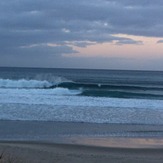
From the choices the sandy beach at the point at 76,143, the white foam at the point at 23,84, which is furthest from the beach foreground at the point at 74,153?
the white foam at the point at 23,84

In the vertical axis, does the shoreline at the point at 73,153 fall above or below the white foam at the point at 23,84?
below

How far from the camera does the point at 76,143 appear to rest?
479 inches

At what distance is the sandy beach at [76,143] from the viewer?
404 inches

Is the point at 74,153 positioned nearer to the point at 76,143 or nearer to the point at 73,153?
the point at 73,153

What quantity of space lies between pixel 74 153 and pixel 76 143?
50.2 inches

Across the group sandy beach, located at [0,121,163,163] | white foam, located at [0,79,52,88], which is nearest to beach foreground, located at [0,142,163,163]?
sandy beach, located at [0,121,163,163]

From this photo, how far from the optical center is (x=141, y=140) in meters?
12.8

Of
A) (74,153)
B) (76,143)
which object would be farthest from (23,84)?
(74,153)

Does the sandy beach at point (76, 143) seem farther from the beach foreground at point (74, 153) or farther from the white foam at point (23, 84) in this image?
the white foam at point (23, 84)

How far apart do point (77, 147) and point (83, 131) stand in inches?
100

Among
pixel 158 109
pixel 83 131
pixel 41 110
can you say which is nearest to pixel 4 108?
pixel 41 110

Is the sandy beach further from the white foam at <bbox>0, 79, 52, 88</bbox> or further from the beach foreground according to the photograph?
the white foam at <bbox>0, 79, 52, 88</bbox>

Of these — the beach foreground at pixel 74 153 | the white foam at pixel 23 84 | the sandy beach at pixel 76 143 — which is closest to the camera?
the beach foreground at pixel 74 153

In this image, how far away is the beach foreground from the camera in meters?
10.0
